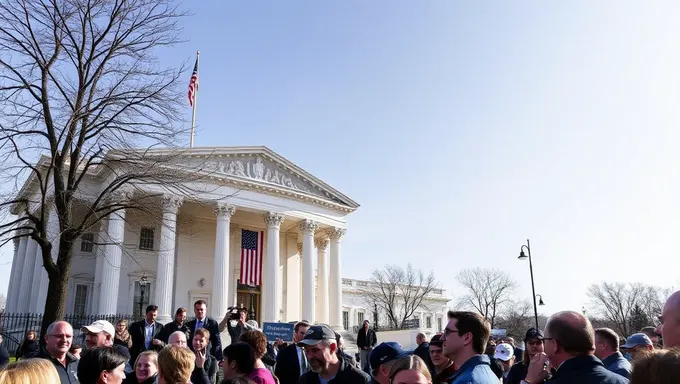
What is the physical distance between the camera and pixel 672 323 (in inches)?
131

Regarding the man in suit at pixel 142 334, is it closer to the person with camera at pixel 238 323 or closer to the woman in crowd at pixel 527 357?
the person with camera at pixel 238 323

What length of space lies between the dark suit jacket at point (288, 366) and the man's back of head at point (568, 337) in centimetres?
474

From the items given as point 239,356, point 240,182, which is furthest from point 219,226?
point 239,356

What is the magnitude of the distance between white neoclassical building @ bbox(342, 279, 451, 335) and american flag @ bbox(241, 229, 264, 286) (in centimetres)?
2858

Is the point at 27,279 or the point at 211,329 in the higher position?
the point at 27,279

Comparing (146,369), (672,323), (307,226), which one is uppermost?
(307,226)

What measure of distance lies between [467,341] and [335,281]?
3619 cm

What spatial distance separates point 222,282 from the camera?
33.8 metres

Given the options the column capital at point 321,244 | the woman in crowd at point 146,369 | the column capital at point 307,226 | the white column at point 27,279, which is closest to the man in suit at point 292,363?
the woman in crowd at point 146,369

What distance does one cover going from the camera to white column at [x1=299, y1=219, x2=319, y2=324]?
37094mm

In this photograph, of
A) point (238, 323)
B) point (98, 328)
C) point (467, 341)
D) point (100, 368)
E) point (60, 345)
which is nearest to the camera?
point (467, 341)

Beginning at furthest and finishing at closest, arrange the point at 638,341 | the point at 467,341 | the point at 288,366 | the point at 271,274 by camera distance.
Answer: the point at 271,274
the point at 288,366
the point at 638,341
the point at 467,341

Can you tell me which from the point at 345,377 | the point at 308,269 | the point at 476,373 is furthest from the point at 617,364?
the point at 308,269

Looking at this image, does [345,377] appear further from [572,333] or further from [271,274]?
[271,274]
